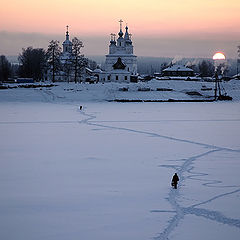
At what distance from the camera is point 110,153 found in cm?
1719

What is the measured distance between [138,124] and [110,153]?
31.6ft

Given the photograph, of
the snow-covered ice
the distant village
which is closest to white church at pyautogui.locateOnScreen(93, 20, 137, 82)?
the distant village

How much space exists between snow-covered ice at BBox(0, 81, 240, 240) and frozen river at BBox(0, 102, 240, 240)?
2 centimetres

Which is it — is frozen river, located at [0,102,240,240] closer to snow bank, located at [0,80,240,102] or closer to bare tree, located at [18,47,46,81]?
snow bank, located at [0,80,240,102]

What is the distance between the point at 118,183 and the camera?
12.8 m

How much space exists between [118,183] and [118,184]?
11 centimetres

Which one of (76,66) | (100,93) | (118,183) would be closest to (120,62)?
(76,66)

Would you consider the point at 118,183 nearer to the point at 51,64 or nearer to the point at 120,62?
the point at 51,64

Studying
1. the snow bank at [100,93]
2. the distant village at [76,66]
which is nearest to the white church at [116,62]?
the distant village at [76,66]

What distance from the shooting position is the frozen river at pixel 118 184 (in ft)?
30.9

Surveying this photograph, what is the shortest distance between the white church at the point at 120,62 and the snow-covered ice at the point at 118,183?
48941 mm

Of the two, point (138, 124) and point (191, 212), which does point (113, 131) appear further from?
point (191, 212)

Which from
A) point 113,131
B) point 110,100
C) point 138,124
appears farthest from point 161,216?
point 110,100

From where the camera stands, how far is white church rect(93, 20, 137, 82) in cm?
7269
